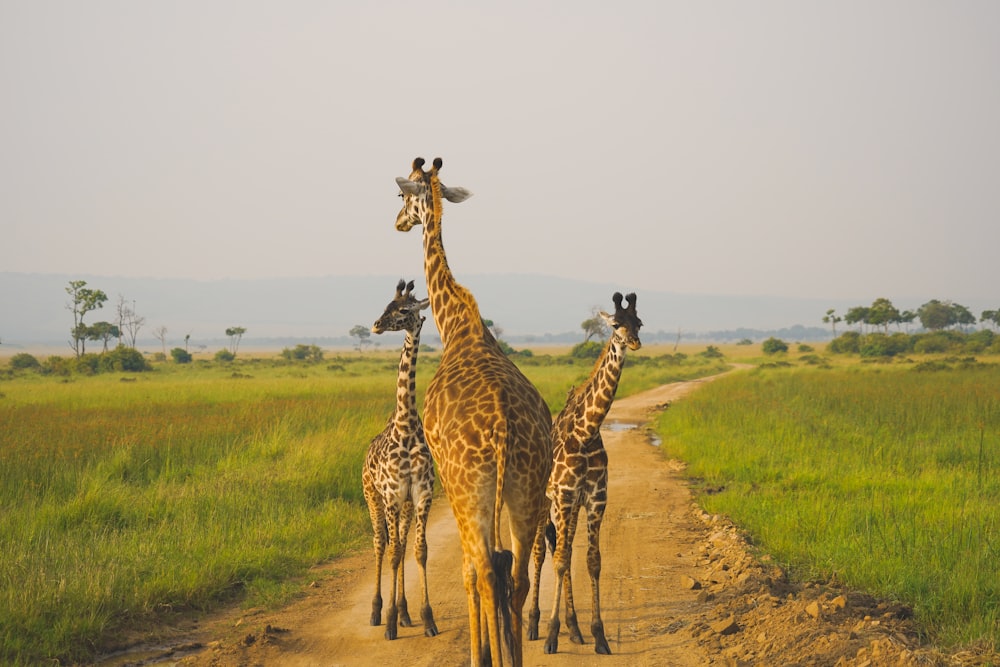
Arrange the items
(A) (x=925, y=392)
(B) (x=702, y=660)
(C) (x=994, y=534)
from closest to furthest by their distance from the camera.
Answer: (B) (x=702, y=660) < (C) (x=994, y=534) < (A) (x=925, y=392)

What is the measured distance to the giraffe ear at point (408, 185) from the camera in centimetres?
726

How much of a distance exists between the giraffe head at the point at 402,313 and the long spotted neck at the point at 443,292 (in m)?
0.32

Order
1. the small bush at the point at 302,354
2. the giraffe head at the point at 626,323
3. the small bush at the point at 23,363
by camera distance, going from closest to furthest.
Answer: the giraffe head at the point at 626,323 → the small bush at the point at 23,363 → the small bush at the point at 302,354

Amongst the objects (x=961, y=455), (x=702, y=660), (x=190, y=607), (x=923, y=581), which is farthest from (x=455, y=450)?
(x=961, y=455)

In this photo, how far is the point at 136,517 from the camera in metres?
10.5

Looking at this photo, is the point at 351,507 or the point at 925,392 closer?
the point at 351,507

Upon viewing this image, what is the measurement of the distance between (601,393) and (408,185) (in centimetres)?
251

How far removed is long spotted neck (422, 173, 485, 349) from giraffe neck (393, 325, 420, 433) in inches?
27.4

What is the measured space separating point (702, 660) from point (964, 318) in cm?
13510

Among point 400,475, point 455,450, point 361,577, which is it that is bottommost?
point 361,577

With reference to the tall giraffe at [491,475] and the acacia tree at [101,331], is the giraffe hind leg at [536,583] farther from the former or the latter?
the acacia tree at [101,331]

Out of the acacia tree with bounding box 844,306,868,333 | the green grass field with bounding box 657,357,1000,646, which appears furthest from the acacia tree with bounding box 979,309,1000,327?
the green grass field with bounding box 657,357,1000,646

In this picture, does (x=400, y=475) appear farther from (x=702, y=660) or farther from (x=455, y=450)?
(x=702, y=660)

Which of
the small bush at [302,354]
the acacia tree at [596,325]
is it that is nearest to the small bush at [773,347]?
the acacia tree at [596,325]
